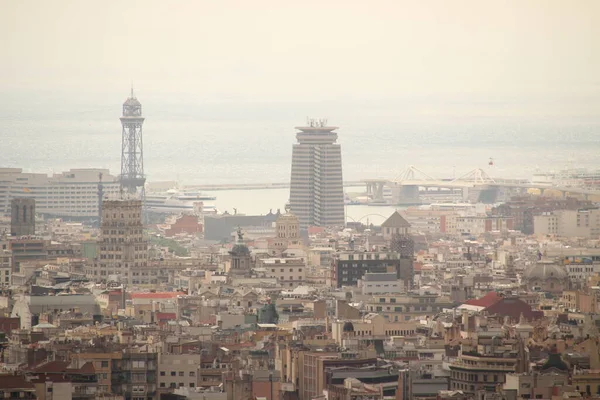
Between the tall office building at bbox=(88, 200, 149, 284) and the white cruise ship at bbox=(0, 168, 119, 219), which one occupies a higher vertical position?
the white cruise ship at bbox=(0, 168, 119, 219)

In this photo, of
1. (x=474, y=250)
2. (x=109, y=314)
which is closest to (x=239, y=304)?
(x=109, y=314)

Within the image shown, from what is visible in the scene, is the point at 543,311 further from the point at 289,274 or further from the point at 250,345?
the point at 289,274

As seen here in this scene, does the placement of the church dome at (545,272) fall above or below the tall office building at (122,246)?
below

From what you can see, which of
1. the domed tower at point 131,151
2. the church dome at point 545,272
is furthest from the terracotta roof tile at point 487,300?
the domed tower at point 131,151

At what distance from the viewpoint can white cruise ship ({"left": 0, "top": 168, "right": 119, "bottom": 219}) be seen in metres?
181

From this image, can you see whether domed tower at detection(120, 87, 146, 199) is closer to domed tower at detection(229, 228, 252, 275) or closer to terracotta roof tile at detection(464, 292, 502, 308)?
domed tower at detection(229, 228, 252, 275)

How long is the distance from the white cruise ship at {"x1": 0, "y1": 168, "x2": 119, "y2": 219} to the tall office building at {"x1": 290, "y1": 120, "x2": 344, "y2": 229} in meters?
13.9

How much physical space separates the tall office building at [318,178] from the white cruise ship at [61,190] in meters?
13.9

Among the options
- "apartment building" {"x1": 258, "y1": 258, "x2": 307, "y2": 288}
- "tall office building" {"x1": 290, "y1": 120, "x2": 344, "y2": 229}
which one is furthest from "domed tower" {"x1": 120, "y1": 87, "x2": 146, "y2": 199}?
"apartment building" {"x1": 258, "y1": 258, "x2": 307, "y2": 288}

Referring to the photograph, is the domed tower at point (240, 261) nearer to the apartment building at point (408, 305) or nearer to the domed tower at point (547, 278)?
the domed tower at point (547, 278)

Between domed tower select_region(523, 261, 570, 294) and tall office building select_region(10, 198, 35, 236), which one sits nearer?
domed tower select_region(523, 261, 570, 294)

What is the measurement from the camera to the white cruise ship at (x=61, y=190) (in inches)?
7116

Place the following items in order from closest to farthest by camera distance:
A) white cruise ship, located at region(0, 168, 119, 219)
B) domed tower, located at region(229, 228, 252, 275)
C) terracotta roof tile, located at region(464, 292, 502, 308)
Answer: terracotta roof tile, located at region(464, 292, 502, 308)
domed tower, located at region(229, 228, 252, 275)
white cruise ship, located at region(0, 168, 119, 219)

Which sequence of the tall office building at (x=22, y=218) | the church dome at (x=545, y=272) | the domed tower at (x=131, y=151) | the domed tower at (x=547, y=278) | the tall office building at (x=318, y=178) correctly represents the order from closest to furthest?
the domed tower at (x=547, y=278), the church dome at (x=545, y=272), the tall office building at (x=22, y=218), the tall office building at (x=318, y=178), the domed tower at (x=131, y=151)
